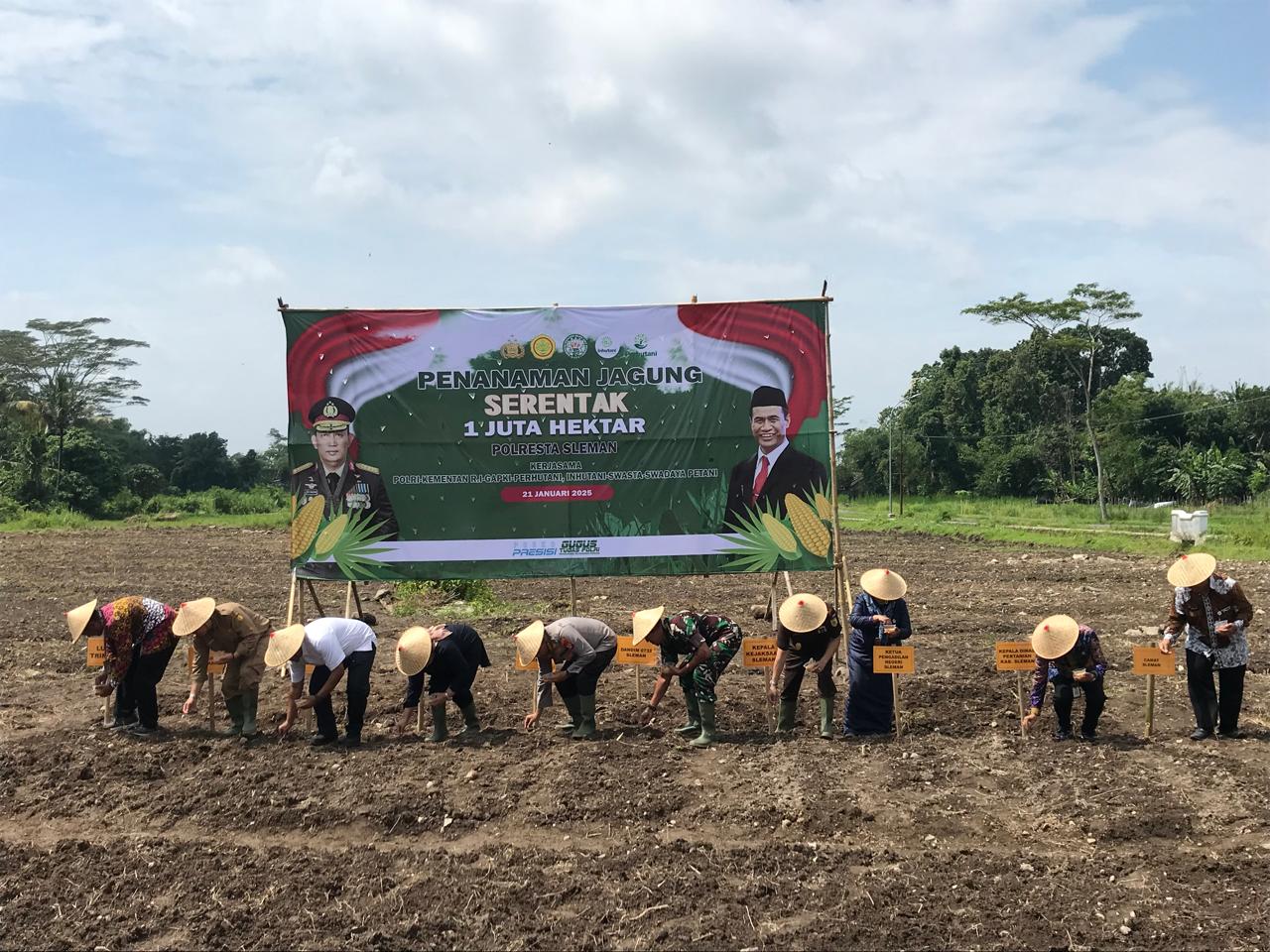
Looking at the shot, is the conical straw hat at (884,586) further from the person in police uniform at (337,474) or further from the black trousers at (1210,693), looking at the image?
the person in police uniform at (337,474)

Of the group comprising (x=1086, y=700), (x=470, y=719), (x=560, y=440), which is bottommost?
(x=470, y=719)

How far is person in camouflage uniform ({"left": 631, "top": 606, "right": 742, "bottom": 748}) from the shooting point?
25.6 ft

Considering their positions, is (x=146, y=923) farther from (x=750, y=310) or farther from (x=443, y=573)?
(x=750, y=310)

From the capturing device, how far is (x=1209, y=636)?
7.51m

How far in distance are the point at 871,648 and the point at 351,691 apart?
4096 millimetres

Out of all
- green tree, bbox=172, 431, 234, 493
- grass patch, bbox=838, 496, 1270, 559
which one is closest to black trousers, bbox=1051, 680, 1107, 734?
grass patch, bbox=838, 496, 1270, 559

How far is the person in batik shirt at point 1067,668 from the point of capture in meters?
7.32

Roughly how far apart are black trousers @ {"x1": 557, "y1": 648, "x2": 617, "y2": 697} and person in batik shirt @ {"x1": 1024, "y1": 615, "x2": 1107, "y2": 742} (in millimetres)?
3249

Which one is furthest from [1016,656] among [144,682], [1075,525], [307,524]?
[1075,525]

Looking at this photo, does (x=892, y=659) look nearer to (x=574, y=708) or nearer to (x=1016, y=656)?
(x=1016, y=656)

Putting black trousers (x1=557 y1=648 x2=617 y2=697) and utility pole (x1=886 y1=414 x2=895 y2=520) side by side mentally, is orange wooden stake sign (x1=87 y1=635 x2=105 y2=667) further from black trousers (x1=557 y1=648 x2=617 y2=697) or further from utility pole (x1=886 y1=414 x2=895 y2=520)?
utility pole (x1=886 y1=414 x2=895 y2=520)

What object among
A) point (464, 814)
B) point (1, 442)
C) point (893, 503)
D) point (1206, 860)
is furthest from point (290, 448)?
point (1, 442)

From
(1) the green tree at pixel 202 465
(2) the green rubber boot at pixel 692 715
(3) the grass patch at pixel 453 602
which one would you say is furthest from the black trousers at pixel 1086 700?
(1) the green tree at pixel 202 465

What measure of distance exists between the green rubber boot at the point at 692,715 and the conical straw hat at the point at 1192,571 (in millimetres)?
3699
